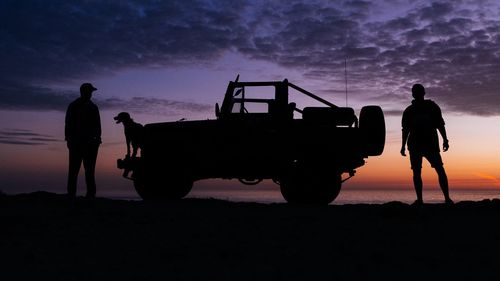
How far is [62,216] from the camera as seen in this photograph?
7.57 meters

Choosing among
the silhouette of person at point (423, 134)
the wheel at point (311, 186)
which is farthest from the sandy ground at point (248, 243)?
the wheel at point (311, 186)

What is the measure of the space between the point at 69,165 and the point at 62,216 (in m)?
2.31

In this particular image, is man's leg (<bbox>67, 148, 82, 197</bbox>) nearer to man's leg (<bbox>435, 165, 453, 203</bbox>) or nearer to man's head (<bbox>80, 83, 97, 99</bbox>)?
man's head (<bbox>80, 83, 97, 99</bbox>)

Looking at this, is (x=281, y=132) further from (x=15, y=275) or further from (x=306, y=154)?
(x=15, y=275)

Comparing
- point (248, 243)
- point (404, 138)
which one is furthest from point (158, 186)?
point (248, 243)

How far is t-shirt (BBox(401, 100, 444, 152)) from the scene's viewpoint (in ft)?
30.7

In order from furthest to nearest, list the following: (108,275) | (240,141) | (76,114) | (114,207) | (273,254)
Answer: (240,141)
(76,114)
(114,207)
(273,254)
(108,275)

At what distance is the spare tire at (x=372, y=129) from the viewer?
1000cm

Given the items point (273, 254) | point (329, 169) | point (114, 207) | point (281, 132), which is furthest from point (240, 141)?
point (273, 254)

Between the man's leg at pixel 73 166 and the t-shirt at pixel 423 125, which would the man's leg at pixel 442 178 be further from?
the man's leg at pixel 73 166

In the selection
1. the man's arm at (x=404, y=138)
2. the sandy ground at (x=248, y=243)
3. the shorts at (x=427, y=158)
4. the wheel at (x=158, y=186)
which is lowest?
the sandy ground at (x=248, y=243)

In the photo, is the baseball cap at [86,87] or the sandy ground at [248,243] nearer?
the sandy ground at [248,243]

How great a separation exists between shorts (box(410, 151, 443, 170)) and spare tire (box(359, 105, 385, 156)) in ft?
2.40

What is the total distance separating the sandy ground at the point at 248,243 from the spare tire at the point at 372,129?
1.82m
